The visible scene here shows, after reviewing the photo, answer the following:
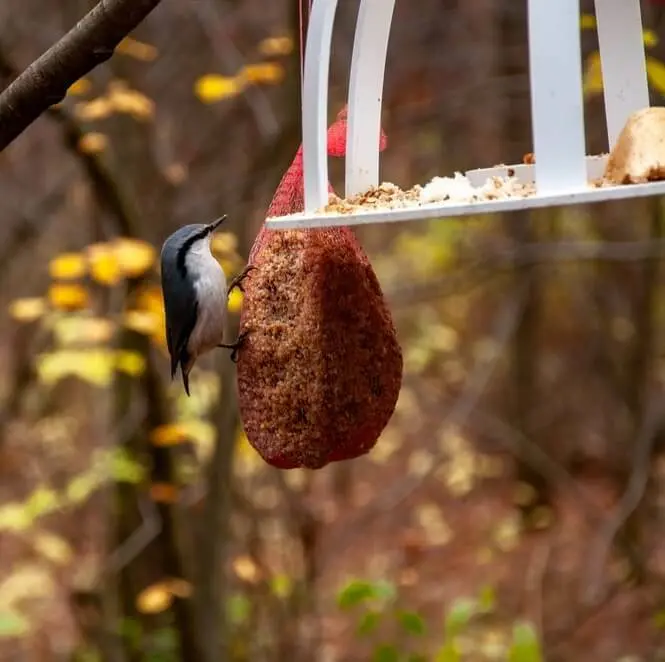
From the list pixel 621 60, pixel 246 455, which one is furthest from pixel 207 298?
pixel 246 455

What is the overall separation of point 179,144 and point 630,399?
3376mm

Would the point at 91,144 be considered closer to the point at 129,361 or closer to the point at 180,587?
the point at 129,361

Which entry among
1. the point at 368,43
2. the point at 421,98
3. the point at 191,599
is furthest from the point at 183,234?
the point at 421,98

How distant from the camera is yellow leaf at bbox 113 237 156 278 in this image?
3295mm

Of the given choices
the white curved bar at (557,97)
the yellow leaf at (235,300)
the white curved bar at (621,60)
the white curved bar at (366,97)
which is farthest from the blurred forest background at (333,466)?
the white curved bar at (557,97)

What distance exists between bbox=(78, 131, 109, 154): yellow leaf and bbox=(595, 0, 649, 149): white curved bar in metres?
1.86

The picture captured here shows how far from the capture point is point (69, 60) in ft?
5.33

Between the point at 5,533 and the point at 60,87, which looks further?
the point at 5,533

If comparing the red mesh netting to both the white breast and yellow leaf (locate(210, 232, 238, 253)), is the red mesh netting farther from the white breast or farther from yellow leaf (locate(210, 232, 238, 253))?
yellow leaf (locate(210, 232, 238, 253))

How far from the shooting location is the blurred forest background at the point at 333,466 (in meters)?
3.99

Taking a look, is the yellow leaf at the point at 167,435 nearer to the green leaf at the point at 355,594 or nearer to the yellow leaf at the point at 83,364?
the yellow leaf at the point at 83,364

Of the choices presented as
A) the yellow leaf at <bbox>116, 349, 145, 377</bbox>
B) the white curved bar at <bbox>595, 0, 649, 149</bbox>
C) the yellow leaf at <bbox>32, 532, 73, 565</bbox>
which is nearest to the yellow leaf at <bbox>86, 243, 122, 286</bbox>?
the yellow leaf at <bbox>116, 349, 145, 377</bbox>

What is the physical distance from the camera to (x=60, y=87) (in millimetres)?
1655

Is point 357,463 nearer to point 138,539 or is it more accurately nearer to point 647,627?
point 647,627
